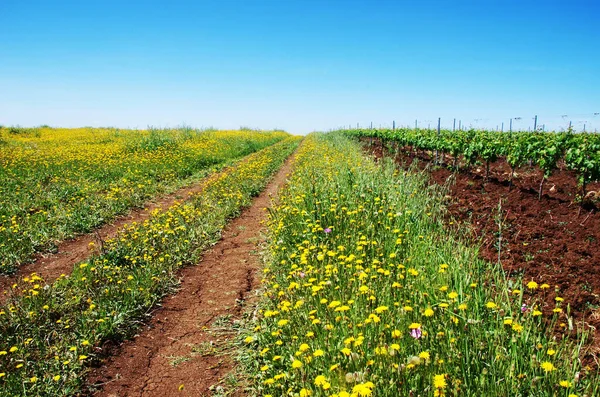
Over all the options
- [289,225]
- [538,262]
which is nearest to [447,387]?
[538,262]

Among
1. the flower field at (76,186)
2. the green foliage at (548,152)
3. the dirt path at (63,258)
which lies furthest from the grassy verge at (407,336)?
the green foliage at (548,152)

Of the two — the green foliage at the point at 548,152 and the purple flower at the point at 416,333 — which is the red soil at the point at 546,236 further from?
the purple flower at the point at 416,333

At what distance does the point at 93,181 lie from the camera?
12.6 metres

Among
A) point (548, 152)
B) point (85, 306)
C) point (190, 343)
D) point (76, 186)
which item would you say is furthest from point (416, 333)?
point (76, 186)

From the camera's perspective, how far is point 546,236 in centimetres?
604

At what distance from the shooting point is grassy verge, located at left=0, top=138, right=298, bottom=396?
3.69m

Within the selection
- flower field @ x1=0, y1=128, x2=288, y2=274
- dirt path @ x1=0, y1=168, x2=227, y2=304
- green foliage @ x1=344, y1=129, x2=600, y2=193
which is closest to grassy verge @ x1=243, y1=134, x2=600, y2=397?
dirt path @ x1=0, y1=168, x2=227, y2=304

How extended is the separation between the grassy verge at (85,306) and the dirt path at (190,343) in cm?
24

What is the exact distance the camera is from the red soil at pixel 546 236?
4.08 m

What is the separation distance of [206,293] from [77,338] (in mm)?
1745

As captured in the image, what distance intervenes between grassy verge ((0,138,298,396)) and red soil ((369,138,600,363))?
172 inches

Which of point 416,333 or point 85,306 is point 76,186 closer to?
point 85,306

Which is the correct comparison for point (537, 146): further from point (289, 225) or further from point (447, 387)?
point (447, 387)

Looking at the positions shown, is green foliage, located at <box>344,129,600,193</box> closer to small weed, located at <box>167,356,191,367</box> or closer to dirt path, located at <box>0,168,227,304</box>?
small weed, located at <box>167,356,191,367</box>
